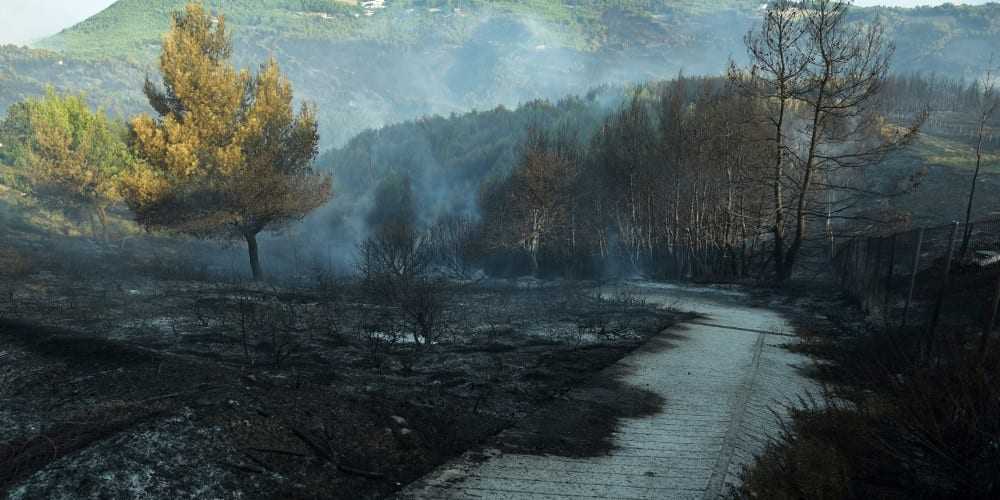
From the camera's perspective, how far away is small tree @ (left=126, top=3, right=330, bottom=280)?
77.9 ft

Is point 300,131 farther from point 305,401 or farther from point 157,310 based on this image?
point 305,401

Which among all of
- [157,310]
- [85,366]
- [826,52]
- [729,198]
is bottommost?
[157,310]

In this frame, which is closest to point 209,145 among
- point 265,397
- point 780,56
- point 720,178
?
point 780,56

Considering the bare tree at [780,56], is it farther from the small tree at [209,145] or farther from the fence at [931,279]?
the small tree at [209,145]

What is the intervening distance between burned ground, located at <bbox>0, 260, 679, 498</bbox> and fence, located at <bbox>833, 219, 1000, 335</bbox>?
13.4 feet

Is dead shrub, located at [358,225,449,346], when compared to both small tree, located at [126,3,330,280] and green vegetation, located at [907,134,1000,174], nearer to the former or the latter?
small tree, located at [126,3,330,280]

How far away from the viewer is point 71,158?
36719mm

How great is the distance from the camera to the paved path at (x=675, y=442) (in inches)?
196

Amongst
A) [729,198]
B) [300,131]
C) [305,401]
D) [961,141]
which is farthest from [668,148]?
[961,141]

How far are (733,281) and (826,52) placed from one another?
8573mm

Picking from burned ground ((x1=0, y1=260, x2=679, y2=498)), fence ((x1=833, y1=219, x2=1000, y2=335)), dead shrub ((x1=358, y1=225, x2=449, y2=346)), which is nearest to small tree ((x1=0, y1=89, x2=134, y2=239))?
dead shrub ((x1=358, y1=225, x2=449, y2=346))

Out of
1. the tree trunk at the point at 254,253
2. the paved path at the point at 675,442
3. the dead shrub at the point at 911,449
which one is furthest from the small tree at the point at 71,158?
the dead shrub at the point at 911,449

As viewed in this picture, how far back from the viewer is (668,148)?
30.9m

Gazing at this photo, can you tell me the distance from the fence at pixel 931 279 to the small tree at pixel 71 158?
118 ft
